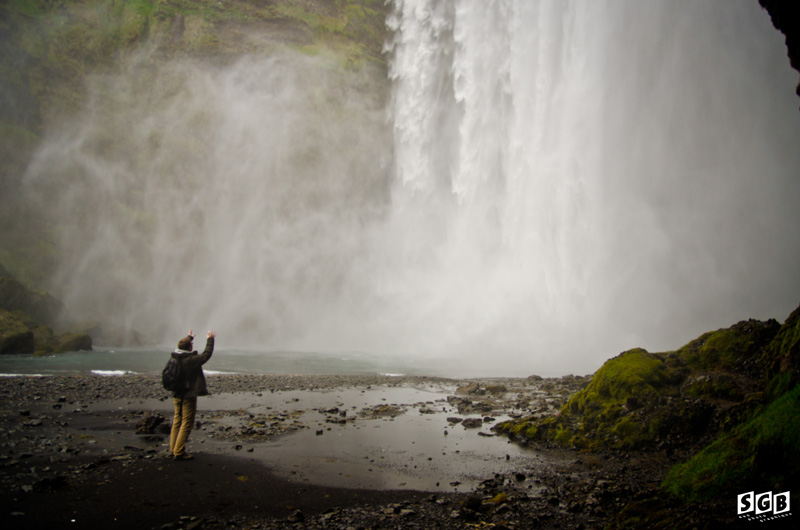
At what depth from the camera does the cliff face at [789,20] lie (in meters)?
5.24

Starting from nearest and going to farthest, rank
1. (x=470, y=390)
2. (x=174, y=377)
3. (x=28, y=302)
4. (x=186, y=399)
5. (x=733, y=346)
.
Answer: (x=174, y=377) < (x=186, y=399) < (x=733, y=346) < (x=470, y=390) < (x=28, y=302)

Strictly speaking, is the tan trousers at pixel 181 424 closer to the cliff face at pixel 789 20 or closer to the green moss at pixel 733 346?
the cliff face at pixel 789 20

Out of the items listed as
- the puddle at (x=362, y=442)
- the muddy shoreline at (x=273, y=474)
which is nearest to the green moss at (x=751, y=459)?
the muddy shoreline at (x=273, y=474)

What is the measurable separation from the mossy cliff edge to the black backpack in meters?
6.98

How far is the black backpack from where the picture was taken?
A: 287 inches

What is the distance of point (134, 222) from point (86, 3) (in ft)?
111

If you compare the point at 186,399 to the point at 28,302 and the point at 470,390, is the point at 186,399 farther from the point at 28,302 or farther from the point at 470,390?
the point at 28,302

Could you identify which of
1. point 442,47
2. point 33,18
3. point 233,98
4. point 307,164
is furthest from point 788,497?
point 33,18

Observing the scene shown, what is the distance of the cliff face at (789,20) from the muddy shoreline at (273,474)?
6165mm

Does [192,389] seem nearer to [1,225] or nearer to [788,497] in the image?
[788,497]

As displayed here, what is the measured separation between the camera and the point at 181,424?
7.48m

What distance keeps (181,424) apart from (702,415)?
1001cm

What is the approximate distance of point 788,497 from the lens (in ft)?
10.5

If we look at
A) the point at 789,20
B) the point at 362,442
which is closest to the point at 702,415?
the point at 789,20
